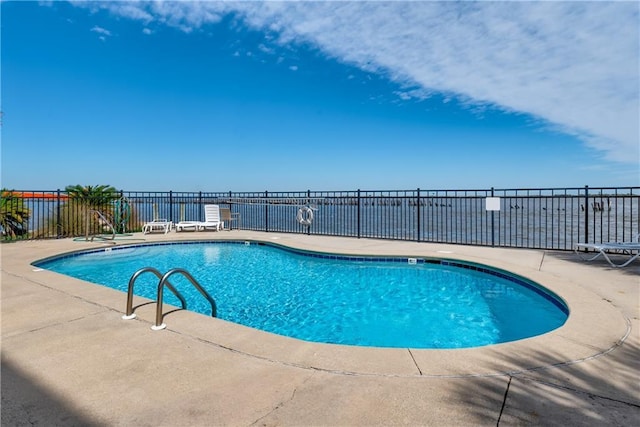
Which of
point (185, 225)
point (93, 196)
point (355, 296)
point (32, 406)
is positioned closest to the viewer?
point (32, 406)

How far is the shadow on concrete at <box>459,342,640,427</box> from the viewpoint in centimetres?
168

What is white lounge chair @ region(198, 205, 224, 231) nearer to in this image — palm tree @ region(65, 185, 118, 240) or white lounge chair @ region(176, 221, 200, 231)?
white lounge chair @ region(176, 221, 200, 231)

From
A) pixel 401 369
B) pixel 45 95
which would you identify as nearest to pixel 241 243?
pixel 401 369

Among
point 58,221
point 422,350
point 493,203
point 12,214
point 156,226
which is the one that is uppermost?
point 493,203

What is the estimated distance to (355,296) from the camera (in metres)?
5.36

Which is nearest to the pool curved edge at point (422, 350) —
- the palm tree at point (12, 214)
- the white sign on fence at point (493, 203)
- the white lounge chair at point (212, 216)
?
the white sign on fence at point (493, 203)

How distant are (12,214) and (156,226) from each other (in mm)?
3768

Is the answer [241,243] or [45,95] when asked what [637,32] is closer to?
[241,243]

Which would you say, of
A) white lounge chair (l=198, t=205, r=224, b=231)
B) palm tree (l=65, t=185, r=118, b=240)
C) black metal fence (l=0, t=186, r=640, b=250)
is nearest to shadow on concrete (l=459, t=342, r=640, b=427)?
black metal fence (l=0, t=186, r=640, b=250)

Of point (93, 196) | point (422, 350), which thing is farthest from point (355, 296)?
point (93, 196)

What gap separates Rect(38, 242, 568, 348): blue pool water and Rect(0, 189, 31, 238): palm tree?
11.4 feet

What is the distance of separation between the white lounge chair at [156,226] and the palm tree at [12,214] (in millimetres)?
3163

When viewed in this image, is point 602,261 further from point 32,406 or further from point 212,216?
point 212,216

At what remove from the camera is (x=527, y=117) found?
17562 millimetres
